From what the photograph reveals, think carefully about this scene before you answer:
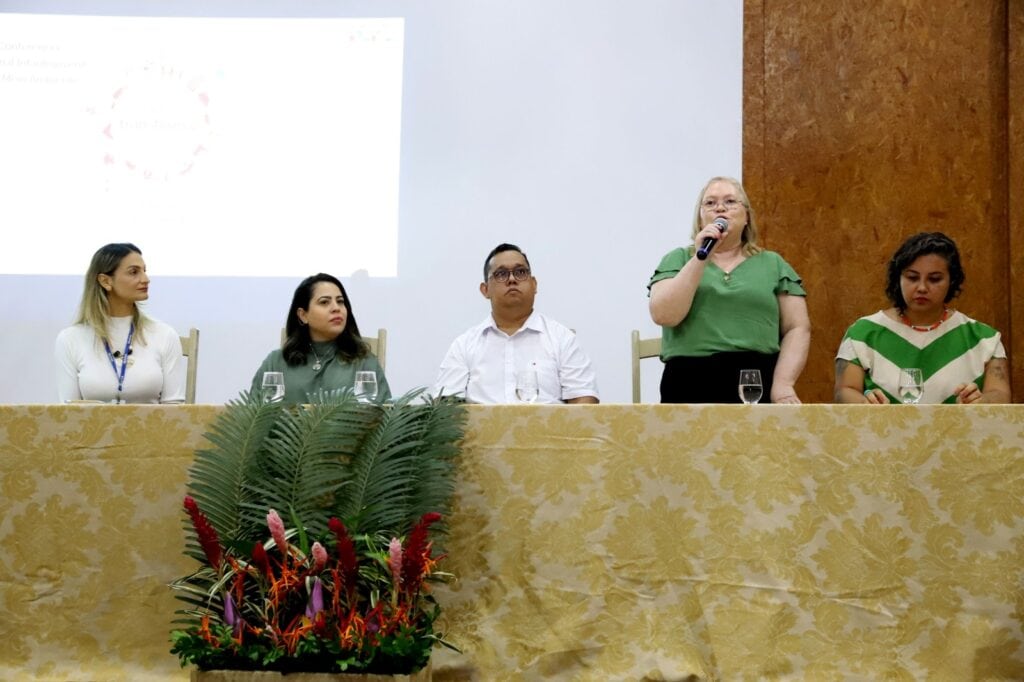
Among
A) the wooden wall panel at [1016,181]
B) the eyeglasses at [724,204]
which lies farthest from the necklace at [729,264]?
the wooden wall panel at [1016,181]

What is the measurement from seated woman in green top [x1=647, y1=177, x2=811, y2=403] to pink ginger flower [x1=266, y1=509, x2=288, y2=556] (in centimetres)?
119

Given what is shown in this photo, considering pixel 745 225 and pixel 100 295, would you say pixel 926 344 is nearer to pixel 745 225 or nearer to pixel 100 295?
pixel 745 225

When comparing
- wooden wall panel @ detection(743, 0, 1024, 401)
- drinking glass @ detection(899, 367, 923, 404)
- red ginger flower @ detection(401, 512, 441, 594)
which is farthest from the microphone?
wooden wall panel @ detection(743, 0, 1024, 401)

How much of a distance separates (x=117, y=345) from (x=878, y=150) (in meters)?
2.79

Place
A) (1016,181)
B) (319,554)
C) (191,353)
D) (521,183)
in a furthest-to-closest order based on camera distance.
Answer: (521,183), (1016,181), (191,353), (319,554)

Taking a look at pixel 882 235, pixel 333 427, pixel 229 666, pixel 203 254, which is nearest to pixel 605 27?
pixel 882 235

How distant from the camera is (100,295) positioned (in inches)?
128

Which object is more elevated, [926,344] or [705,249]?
[705,249]

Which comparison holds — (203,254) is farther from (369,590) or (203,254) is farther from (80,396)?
(369,590)

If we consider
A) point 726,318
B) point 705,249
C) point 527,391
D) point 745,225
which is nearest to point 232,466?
point 527,391

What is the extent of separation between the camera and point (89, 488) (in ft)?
6.39

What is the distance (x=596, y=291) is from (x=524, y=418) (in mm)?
2163

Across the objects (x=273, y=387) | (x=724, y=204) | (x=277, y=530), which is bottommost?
(x=277, y=530)

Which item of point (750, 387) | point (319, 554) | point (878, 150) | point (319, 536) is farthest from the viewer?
point (878, 150)
